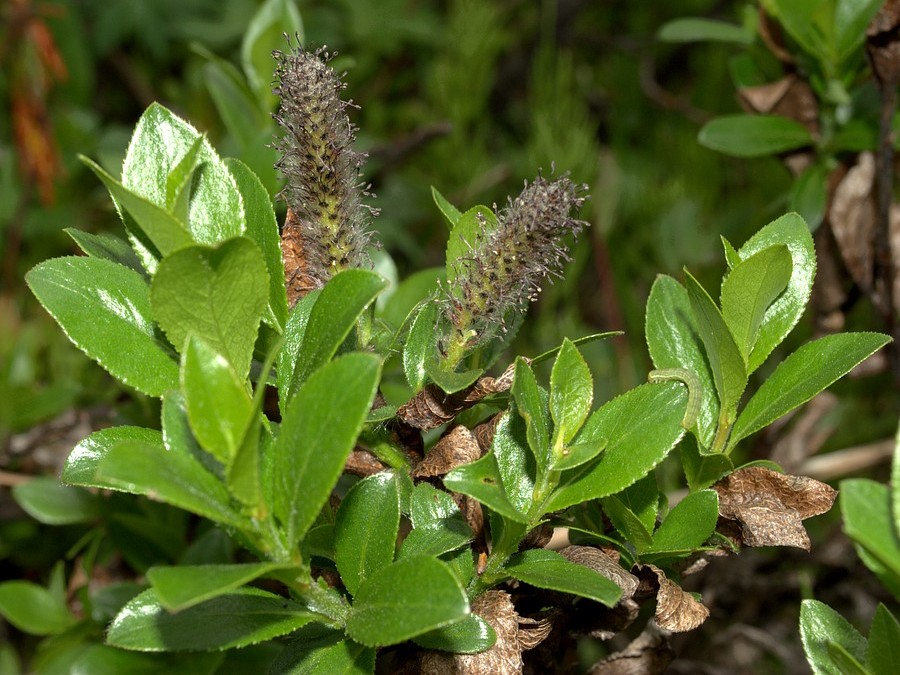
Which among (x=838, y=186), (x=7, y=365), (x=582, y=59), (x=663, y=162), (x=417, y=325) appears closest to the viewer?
(x=417, y=325)

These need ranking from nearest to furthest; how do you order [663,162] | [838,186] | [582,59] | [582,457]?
[582,457] → [838,186] → [663,162] → [582,59]

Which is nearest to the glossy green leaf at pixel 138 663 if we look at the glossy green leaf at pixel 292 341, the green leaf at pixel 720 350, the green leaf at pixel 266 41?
the glossy green leaf at pixel 292 341

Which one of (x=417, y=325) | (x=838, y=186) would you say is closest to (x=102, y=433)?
(x=417, y=325)

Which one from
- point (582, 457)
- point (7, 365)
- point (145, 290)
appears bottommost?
point (7, 365)

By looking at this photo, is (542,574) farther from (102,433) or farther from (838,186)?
(838,186)

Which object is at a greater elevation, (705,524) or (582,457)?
(582,457)

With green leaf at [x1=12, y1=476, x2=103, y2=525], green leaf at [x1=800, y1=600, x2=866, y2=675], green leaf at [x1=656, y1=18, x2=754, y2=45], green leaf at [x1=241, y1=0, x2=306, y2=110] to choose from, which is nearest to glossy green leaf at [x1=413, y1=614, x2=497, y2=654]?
green leaf at [x1=800, y1=600, x2=866, y2=675]
